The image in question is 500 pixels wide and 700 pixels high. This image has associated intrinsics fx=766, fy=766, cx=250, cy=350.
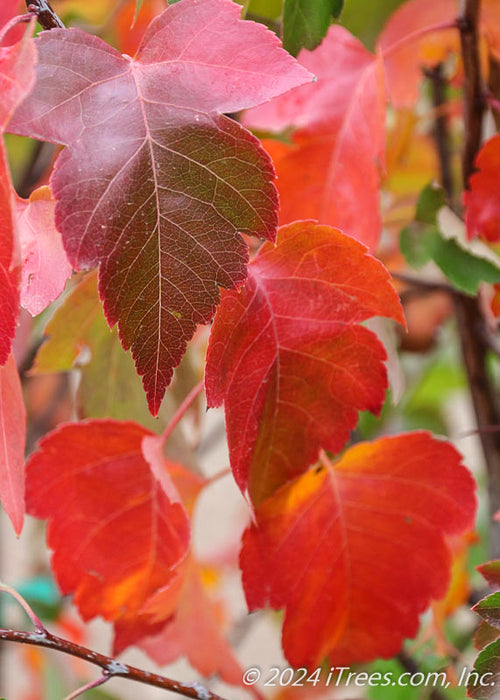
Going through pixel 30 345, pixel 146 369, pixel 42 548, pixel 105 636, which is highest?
pixel 146 369

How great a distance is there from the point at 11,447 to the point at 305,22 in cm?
19

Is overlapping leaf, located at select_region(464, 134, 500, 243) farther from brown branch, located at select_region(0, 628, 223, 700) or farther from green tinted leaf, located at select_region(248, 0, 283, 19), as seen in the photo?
brown branch, located at select_region(0, 628, 223, 700)

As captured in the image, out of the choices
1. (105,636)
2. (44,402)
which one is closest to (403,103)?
(44,402)

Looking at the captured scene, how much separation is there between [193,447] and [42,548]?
771 mm

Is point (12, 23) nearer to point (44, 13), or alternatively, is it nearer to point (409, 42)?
point (44, 13)

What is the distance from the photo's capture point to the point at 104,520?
0.34 m

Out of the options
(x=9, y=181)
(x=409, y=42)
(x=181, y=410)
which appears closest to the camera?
(x=9, y=181)

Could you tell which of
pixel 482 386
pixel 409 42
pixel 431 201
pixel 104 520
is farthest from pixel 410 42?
pixel 104 520

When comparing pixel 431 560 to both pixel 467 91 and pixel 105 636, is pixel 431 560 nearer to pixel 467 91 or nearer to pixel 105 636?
pixel 467 91

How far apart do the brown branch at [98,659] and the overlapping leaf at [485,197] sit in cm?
22

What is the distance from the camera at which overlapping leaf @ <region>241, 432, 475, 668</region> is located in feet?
1.08

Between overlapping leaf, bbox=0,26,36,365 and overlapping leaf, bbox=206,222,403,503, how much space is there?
6 cm

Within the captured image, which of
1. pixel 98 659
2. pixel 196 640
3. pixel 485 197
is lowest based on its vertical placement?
pixel 196 640

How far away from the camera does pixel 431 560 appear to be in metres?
0.33
